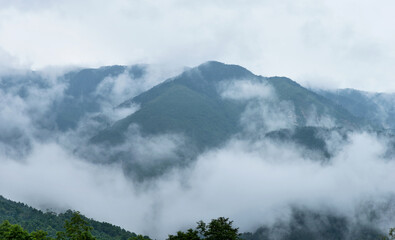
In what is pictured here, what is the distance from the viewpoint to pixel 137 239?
81625 mm

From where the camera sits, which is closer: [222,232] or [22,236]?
[22,236]

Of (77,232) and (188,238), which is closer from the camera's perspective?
(77,232)

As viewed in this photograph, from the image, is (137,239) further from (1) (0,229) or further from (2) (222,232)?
(1) (0,229)

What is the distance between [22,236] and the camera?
73.2 m

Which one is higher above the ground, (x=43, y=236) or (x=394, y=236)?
(x=394, y=236)

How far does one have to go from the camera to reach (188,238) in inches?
3182

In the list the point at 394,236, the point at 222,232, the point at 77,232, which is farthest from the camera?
the point at 222,232


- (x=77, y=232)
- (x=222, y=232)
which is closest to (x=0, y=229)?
(x=77, y=232)

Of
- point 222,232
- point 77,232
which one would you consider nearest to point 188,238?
point 222,232

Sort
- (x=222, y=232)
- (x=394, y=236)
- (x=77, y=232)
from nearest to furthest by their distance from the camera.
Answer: (x=394, y=236), (x=77, y=232), (x=222, y=232)

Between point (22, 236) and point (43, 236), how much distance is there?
403 centimetres

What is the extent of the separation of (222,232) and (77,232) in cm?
2489

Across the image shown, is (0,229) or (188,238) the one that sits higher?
(188,238)

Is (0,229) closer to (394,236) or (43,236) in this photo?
(43,236)
